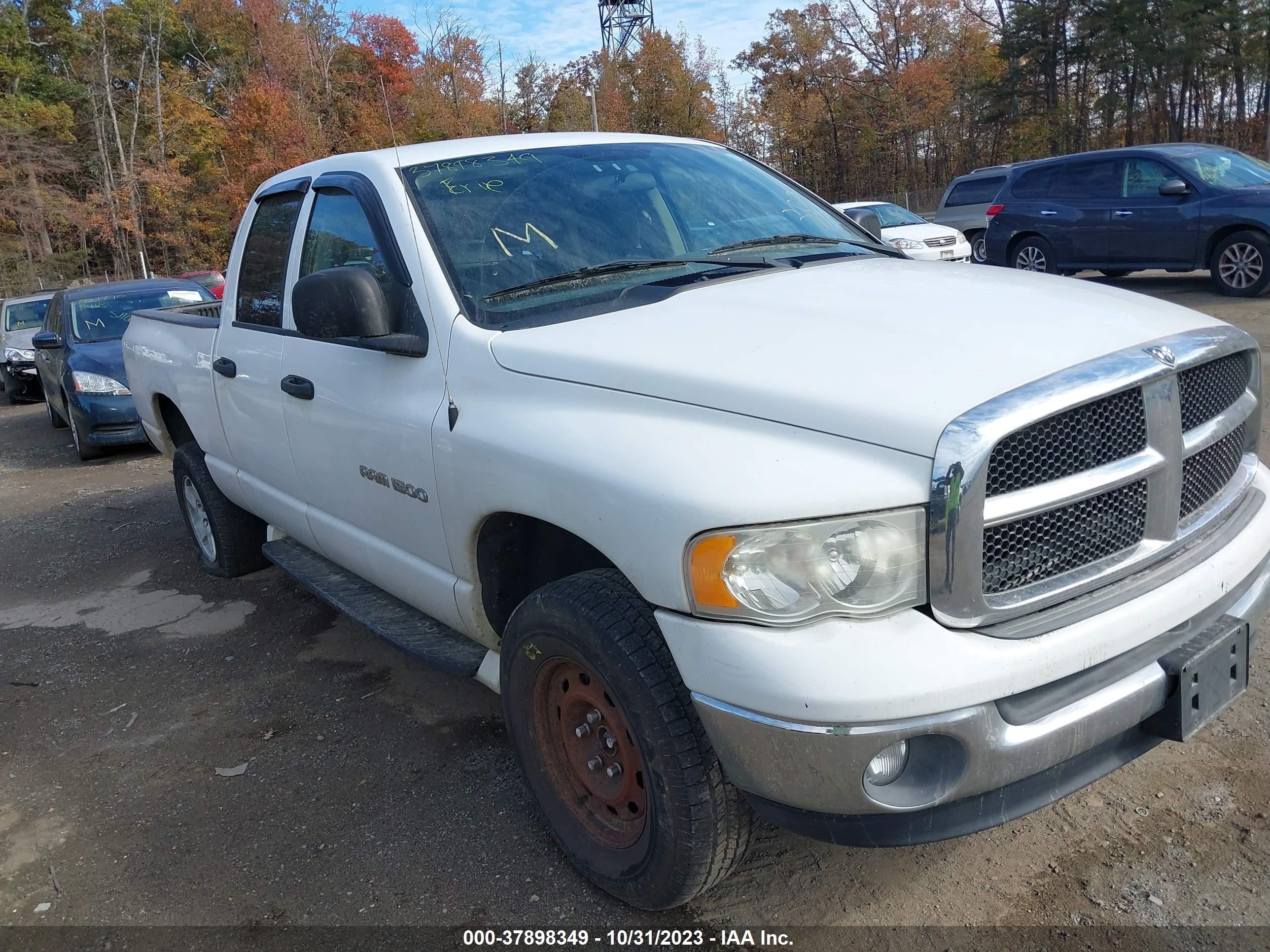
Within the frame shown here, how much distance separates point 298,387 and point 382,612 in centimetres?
86

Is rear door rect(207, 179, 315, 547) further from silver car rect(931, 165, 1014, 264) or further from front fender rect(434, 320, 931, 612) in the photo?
silver car rect(931, 165, 1014, 264)

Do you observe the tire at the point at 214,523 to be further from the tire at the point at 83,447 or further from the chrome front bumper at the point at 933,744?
the tire at the point at 83,447

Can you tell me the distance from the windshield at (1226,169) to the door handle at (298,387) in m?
11.1

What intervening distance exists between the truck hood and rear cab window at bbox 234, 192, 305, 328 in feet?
5.52

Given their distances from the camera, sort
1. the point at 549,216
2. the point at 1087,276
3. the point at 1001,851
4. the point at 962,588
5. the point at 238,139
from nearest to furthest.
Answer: the point at 962,588, the point at 1001,851, the point at 549,216, the point at 1087,276, the point at 238,139

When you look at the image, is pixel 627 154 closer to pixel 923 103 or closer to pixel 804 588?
pixel 804 588

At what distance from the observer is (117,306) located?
10766 mm

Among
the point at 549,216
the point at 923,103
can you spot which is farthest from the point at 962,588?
the point at 923,103

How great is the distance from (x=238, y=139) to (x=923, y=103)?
2972 centimetres

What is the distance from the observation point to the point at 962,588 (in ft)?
6.43

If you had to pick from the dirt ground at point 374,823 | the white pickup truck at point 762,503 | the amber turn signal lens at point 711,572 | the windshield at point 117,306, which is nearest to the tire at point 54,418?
the windshield at point 117,306

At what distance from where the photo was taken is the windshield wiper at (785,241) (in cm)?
329

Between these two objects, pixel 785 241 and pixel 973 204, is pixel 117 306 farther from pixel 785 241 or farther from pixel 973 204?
pixel 973 204

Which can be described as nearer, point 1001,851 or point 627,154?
point 1001,851
